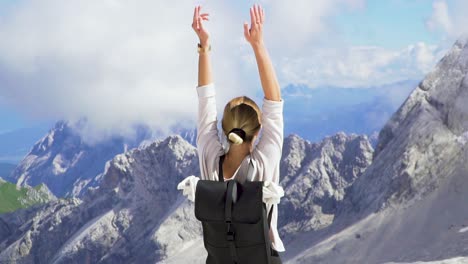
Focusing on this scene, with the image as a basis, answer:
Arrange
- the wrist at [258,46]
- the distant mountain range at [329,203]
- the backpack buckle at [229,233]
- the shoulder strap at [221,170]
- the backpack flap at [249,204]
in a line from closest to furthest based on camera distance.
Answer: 1. the backpack flap at [249,204]
2. the backpack buckle at [229,233]
3. the wrist at [258,46]
4. the shoulder strap at [221,170]
5. the distant mountain range at [329,203]

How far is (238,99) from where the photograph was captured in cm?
645

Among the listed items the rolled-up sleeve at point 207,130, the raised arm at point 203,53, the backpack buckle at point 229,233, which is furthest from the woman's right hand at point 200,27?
the backpack buckle at point 229,233

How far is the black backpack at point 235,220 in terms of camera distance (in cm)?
621

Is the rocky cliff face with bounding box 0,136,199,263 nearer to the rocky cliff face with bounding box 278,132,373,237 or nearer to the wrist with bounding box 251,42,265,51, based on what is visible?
the rocky cliff face with bounding box 278,132,373,237

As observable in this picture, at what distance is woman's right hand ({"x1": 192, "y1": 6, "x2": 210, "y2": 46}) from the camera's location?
6.87 m

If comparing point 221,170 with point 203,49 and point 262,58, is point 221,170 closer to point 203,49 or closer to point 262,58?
point 262,58

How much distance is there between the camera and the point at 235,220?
6254 mm

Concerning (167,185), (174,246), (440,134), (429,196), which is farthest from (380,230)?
(167,185)

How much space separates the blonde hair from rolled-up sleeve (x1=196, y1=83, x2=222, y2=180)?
1.29 feet

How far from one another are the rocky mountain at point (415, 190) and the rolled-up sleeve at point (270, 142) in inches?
3241

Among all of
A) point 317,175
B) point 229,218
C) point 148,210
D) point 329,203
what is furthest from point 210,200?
point 148,210

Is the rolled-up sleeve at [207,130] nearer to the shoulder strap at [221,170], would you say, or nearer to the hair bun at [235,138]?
the shoulder strap at [221,170]

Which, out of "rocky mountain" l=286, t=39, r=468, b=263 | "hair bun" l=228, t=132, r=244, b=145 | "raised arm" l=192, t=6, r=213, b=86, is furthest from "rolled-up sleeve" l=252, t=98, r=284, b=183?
"rocky mountain" l=286, t=39, r=468, b=263

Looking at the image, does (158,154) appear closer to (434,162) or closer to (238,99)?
(434,162)
